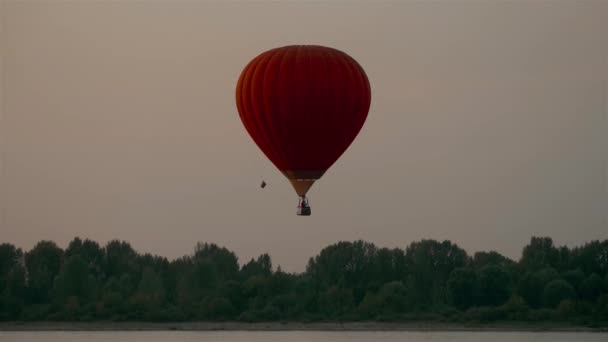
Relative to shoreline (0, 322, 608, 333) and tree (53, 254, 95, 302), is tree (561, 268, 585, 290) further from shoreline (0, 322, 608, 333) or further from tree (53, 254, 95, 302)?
tree (53, 254, 95, 302)

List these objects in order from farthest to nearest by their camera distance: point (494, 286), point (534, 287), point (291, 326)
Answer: point (534, 287), point (494, 286), point (291, 326)

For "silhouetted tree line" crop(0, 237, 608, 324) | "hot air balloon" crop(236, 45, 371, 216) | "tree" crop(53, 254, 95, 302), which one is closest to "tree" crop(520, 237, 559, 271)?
"silhouetted tree line" crop(0, 237, 608, 324)

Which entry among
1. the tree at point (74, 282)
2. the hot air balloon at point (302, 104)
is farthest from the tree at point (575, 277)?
the hot air balloon at point (302, 104)

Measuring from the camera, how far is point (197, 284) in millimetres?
49000

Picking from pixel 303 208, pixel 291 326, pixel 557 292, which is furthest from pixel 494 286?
pixel 303 208

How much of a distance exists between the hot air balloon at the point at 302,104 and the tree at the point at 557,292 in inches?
738

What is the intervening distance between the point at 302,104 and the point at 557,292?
19668mm

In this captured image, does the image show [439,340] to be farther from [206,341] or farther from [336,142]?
[336,142]

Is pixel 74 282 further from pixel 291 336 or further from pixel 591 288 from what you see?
pixel 591 288

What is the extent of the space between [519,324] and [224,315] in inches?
313

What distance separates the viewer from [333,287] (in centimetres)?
4862

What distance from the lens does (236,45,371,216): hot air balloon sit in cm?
3055

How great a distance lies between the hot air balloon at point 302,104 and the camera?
30.5m

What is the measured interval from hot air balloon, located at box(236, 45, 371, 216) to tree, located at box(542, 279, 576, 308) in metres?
18.7
